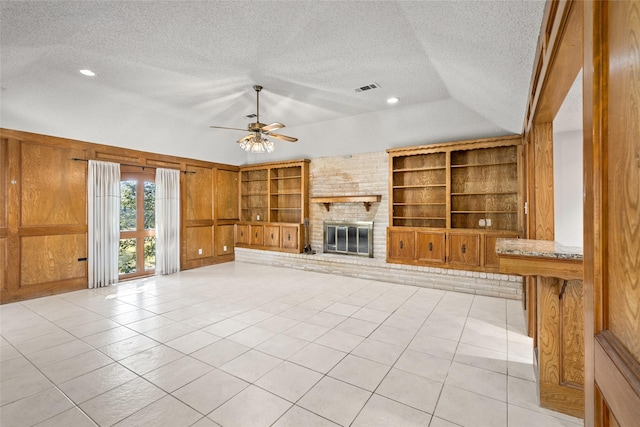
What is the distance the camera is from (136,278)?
6043 mm

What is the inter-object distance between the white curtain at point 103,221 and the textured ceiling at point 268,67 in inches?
22.9

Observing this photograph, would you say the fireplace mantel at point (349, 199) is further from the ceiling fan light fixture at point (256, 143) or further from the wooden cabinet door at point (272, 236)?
the ceiling fan light fixture at point (256, 143)

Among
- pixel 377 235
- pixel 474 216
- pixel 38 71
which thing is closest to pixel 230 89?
pixel 38 71

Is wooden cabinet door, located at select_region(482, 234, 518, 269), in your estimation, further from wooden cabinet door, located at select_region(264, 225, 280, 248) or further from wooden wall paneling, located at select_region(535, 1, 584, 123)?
wooden cabinet door, located at select_region(264, 225, 280, 248)

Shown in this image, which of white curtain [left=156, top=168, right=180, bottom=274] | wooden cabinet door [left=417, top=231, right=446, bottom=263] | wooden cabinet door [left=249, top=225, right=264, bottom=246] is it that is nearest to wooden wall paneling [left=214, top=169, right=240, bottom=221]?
wooden cabinet door [left=249, top=225, right=264, bottom=246]

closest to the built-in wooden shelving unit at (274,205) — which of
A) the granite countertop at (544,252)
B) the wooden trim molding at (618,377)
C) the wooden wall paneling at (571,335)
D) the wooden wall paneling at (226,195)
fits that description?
the wooden wall paneling at (226,195)

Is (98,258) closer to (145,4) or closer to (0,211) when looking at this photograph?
(0,211)

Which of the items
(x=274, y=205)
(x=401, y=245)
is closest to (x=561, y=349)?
(x=401, y=245)

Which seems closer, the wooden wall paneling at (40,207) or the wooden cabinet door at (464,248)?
the wooden wall paneling at (40,207)

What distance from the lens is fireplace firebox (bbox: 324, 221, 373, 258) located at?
618cm

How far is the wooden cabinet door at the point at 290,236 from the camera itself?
6930 millimetres

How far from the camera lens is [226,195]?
788cm

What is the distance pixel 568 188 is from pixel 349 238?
3769 mm

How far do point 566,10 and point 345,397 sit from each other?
2.57m
